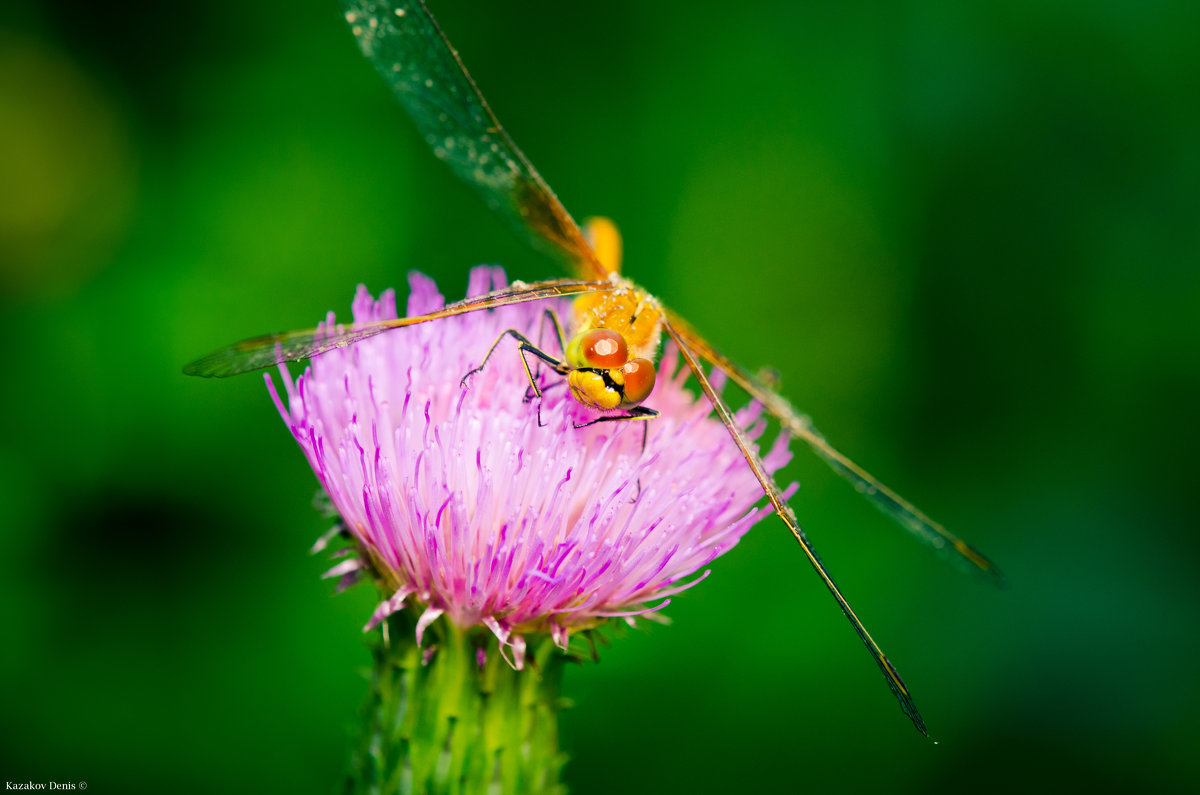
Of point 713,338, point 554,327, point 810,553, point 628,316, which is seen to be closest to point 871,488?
point 810,553

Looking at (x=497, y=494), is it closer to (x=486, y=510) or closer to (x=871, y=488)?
(x=486, y=510)

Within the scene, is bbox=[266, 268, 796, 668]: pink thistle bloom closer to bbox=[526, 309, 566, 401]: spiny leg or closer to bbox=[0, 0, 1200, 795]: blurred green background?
bbox=[526, 309, 566, 401]: spiny leg

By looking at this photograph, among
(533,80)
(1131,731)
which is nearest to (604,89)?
(533,80)

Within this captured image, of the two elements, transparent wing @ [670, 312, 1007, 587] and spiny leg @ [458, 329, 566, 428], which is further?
transparent wing @ [670, 312, 1007, 587]

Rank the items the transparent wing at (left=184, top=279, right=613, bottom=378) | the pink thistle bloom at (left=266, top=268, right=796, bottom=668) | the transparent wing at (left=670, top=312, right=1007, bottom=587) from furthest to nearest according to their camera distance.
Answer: the transparent wing at (left=670, top=312, right=1007, bottom=587) < the pink thistle bloom at (left=266, top=268, right=796, bottom=668) < the transparent wing at (left=184, top=279, right=613, bottom=378)

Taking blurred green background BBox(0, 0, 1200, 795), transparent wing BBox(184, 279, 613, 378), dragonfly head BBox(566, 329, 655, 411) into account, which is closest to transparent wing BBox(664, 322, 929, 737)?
dragonfly head BBox(566, 329, 655, 411)

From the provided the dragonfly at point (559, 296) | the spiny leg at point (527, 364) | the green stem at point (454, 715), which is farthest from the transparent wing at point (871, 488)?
the green stem at point (454, 715)
